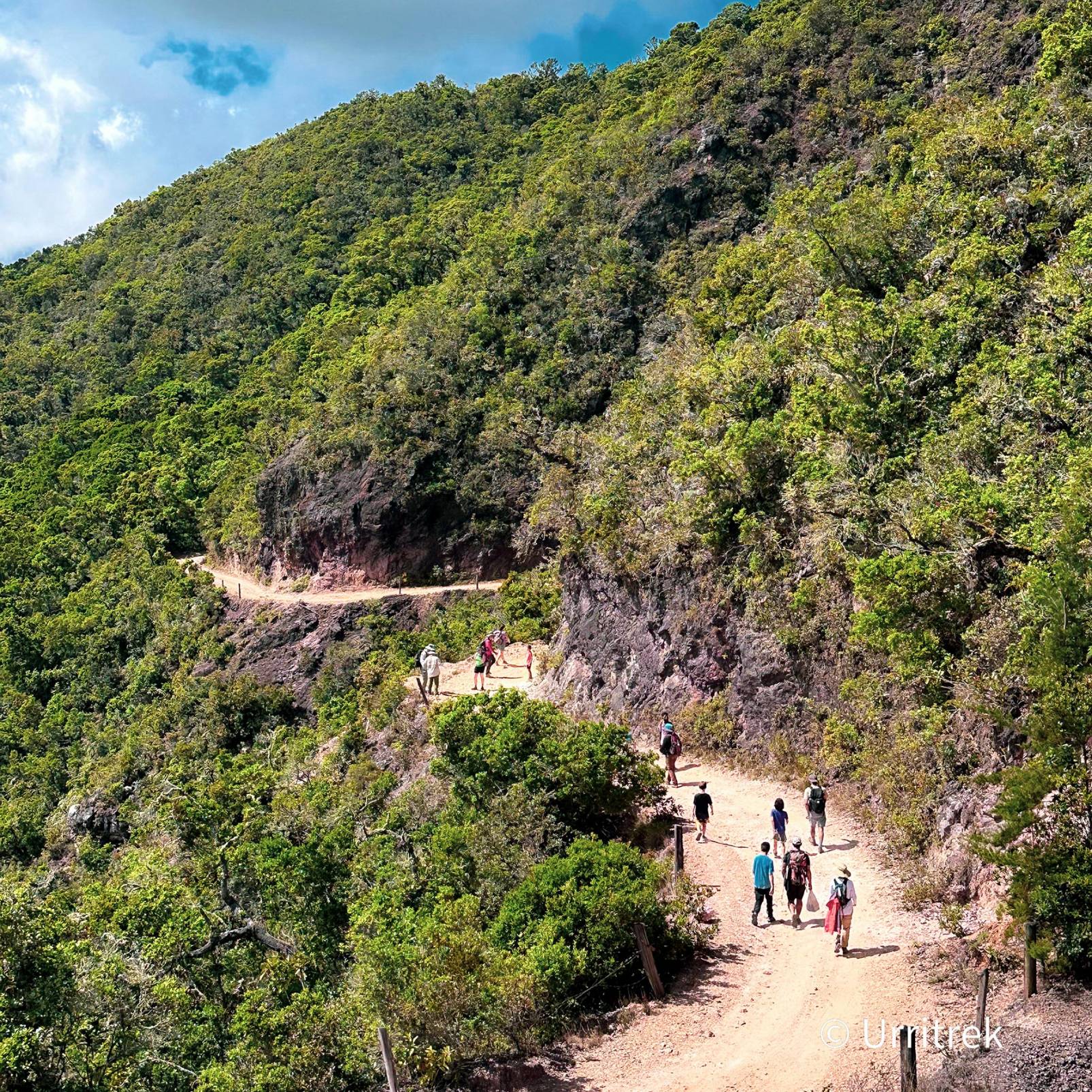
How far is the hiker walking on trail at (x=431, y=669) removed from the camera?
26.5 m

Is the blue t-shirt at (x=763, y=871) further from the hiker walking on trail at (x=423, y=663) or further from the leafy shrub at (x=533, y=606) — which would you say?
the leafy shrub at (x=533, y=606)

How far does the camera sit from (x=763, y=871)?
13.1 m

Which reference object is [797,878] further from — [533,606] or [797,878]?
[533,606]

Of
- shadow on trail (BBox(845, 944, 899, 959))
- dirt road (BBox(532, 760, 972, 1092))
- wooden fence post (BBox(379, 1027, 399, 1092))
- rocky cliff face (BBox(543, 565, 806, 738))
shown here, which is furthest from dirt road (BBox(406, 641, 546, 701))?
wooden fence post (BBox(379, 1027, 399, 1092))

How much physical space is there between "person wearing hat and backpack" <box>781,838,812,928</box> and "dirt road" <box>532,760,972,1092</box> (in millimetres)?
306

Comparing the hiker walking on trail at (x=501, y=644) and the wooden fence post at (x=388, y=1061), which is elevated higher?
the hiker walking on trail at (x=501, y=644)

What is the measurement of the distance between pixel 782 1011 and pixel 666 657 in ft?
35.9

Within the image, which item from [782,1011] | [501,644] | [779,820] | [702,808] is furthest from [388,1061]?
[501,644]

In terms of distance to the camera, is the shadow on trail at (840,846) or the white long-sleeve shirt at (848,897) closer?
the white long-sleeve shirt at (848,897)

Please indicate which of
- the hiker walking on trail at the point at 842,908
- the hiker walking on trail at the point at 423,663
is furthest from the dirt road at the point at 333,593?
the hiker walking on trail at the point at 842,908

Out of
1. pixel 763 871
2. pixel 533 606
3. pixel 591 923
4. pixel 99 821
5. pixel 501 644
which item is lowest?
pixel 99 821

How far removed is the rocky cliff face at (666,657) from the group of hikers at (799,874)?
2.97 metres

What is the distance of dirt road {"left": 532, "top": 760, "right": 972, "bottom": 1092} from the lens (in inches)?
409

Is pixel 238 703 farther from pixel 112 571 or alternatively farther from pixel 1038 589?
pixel 1038 589
